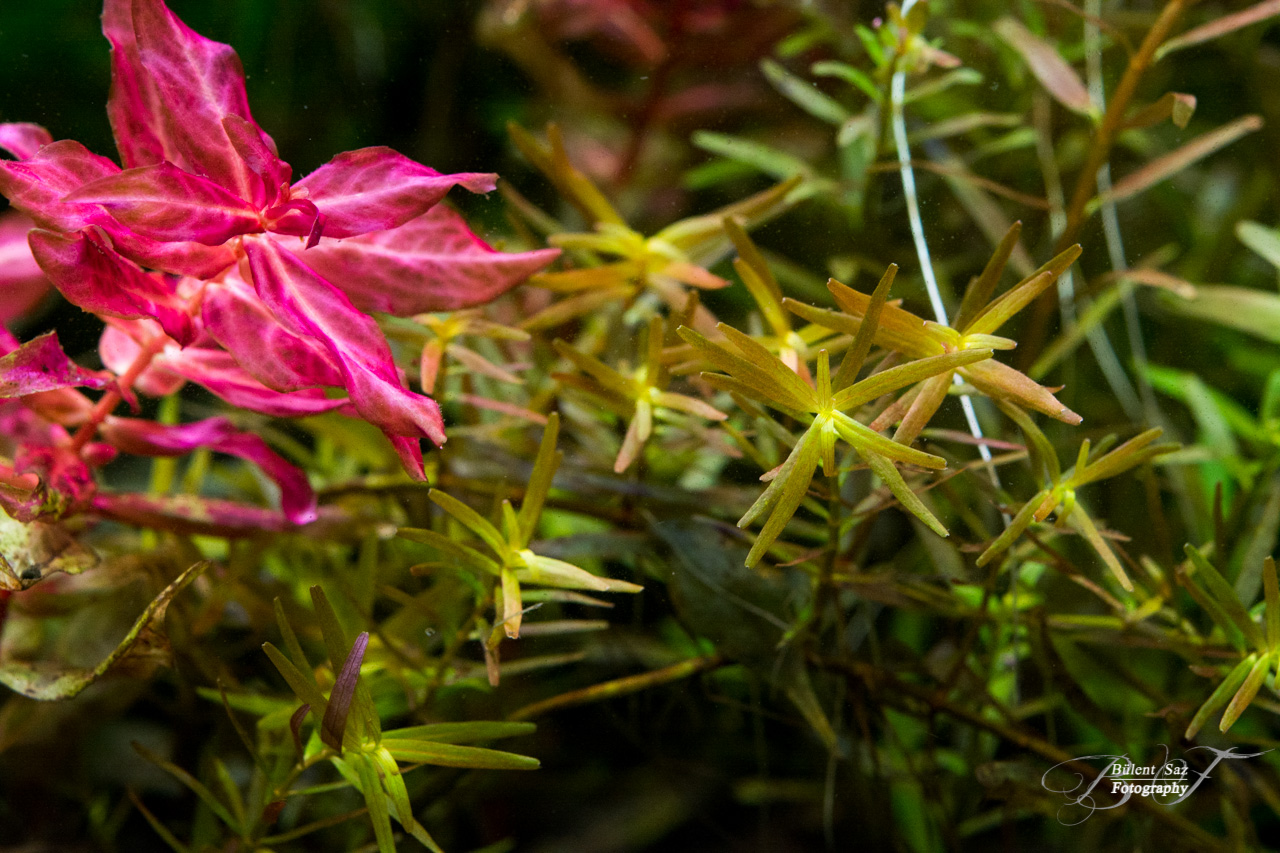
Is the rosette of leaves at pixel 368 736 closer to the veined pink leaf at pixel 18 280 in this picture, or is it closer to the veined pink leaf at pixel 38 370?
the veined pink leaf at pixel 38 370

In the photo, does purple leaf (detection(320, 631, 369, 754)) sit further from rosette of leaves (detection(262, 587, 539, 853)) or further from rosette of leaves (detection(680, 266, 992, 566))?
rosette of leaves (detection(680, 266, 992, 566))

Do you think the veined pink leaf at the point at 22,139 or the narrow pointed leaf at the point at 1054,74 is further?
the narrow pointed leaf at the point at 1054,74

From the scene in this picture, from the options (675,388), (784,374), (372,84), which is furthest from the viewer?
(372,84)

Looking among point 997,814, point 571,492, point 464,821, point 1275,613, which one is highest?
point 1275,613

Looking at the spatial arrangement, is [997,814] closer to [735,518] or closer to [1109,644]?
[1109,644]

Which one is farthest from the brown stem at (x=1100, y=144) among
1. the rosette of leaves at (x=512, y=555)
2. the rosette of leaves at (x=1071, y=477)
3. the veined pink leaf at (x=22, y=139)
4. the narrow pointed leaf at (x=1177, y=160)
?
the veined pink leaf at (x=22, y=139)

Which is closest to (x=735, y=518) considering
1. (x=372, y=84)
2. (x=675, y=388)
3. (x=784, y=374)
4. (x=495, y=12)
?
(x=675, y=388)

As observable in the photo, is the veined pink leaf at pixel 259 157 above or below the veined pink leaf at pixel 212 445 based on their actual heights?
above

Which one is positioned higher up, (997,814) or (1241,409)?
(1241,409)
